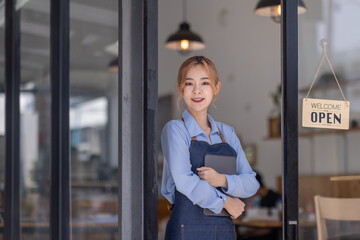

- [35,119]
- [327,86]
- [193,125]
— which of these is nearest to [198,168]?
[193,125]

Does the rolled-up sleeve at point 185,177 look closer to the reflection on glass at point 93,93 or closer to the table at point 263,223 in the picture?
the reflection on glass at point 93,93

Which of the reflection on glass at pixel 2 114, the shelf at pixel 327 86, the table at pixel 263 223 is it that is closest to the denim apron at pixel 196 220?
the shelf at pixel 327 86

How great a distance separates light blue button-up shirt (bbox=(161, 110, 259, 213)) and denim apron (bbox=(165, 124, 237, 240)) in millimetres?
36

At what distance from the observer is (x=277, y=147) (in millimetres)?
7512

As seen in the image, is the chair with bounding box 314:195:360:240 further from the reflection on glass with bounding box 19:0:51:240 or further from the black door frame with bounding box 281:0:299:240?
the reflection on glass with bounding box 19:0:51:240

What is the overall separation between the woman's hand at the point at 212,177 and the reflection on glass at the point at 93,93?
2.29ft

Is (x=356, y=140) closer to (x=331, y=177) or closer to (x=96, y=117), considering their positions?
(x=331, y=177)

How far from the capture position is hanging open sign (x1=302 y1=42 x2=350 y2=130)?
232 centimetres

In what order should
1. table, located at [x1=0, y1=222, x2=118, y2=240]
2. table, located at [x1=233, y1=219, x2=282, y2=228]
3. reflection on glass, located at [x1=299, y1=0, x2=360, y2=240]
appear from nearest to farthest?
reflection on glass, located at [x1=299, y1=0, x2=360, y2=240] → table, located at [x1=0, y1=222, x2=118, y2=240] → table, located at [x1=233, y1=219, x2=282, y2=228]

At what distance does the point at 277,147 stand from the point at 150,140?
5352mm

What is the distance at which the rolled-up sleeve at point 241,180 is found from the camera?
2209 millimetres

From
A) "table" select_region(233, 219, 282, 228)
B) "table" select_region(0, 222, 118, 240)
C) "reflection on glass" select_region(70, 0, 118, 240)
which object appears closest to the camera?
"table" select_region(0, 222, 118, 240)

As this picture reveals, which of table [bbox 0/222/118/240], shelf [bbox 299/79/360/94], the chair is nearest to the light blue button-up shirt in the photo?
shelf [bbox 299/79/360/94]

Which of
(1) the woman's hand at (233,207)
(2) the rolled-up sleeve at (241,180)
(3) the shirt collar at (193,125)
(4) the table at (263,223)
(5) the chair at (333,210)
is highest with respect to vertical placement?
(3) the shirt collar at (193,125)
